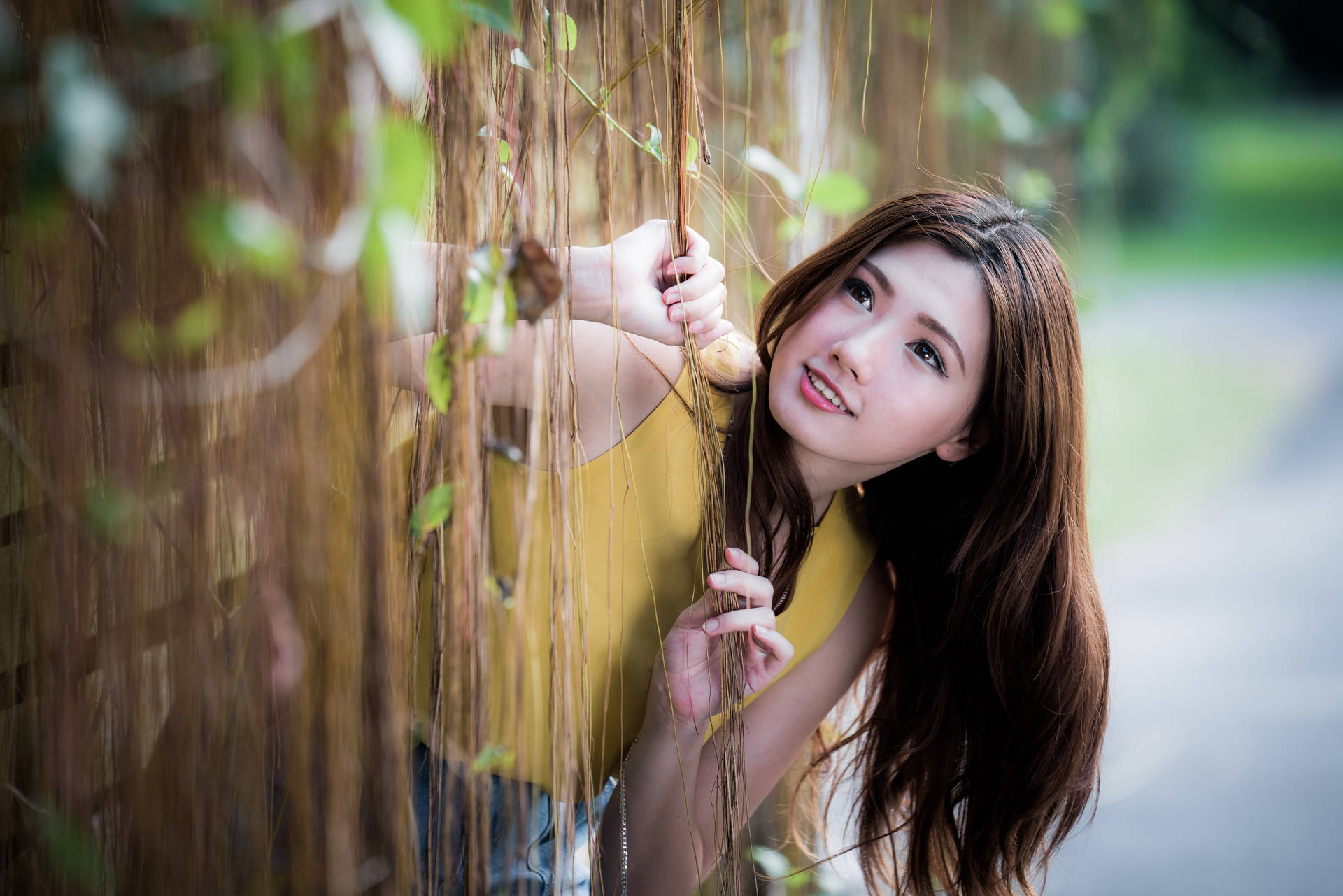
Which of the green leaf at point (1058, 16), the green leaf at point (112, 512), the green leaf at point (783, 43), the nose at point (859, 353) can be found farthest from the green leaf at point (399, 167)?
the green leaf at point (1058, 16)

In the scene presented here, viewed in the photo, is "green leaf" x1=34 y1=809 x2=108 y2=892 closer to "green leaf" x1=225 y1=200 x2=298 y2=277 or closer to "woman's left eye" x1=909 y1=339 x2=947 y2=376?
"green leaf" x1=225 y1=200 x2=298 y2=277

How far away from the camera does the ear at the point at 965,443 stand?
115 centimetres

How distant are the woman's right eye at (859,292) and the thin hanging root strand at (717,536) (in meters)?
0.31

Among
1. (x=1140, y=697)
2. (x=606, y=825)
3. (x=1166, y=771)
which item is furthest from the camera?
(x=1140, y=697)

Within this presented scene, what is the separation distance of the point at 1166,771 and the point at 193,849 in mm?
2269

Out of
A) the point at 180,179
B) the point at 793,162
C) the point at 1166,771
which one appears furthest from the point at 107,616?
the point at 1166,771

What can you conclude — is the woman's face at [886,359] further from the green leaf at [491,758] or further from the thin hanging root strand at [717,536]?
the green leaf at [491,758]

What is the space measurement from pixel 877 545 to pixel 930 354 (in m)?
0.37

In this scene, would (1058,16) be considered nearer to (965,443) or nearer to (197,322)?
(965,443)

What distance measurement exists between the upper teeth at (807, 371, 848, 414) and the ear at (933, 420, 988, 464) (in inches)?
8.7

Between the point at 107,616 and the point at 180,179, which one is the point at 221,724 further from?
the point at 180,179

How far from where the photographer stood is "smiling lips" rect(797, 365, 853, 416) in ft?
3.24

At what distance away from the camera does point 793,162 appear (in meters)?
1.43

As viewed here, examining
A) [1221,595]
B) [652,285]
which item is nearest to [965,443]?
[652,285]
